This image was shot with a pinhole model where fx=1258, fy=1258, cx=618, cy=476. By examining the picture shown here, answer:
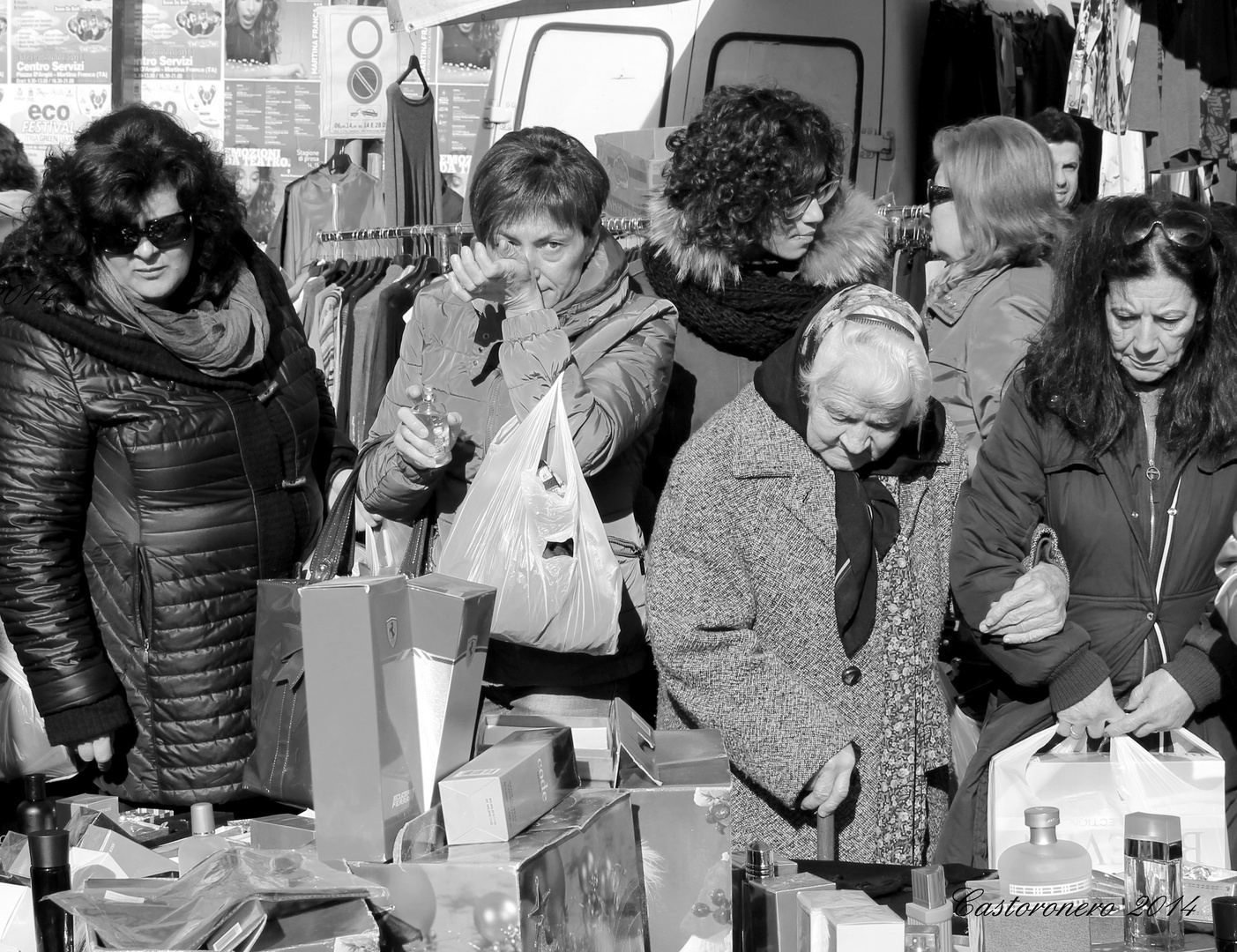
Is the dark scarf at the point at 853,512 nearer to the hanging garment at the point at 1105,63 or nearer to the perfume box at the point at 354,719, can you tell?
the perfume box at the point at 354,719

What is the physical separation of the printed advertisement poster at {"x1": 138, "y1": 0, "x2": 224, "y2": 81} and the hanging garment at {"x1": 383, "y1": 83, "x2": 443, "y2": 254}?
8.48ft

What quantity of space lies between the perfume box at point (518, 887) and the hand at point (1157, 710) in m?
0.91

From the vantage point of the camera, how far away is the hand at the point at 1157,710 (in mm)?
2008

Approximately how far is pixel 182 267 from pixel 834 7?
297cm

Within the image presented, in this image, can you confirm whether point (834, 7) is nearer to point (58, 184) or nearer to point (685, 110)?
point (685, 110)

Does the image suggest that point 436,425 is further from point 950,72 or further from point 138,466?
point 950,72

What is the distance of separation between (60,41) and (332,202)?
2118 millimetres

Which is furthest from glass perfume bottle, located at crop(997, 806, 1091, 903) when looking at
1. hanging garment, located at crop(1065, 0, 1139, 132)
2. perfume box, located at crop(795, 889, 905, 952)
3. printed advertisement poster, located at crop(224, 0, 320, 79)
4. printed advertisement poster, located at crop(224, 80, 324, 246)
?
printed advertisement poster, located at crop(224, 0, 320, 79)

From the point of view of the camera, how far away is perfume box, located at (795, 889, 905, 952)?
54.6 inches

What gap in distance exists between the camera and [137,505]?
220 centimetres

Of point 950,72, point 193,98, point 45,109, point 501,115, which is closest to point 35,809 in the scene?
point 501,115

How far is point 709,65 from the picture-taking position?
14.6 ft

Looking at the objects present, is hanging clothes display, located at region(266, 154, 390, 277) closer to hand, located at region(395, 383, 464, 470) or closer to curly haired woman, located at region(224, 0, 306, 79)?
curly haired woman, located at region(224, 0, 306, 79)

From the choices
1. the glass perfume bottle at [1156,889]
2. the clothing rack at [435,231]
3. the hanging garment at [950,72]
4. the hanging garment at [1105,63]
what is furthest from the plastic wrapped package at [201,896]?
the hanging garment at [950,72]
